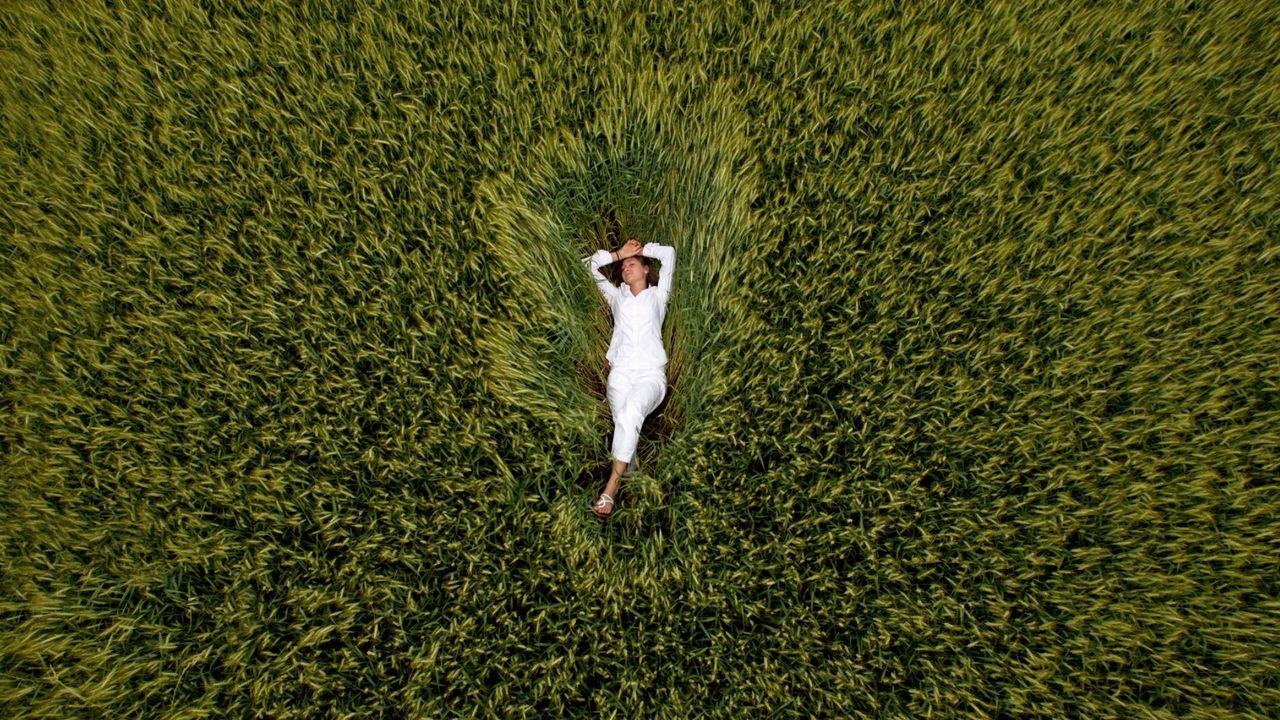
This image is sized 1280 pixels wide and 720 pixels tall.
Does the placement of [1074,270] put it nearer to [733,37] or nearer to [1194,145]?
[1194,145]

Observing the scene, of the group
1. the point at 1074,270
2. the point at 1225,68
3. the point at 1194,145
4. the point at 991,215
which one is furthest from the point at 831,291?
the point at 1225,68

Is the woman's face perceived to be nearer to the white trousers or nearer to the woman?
the woman

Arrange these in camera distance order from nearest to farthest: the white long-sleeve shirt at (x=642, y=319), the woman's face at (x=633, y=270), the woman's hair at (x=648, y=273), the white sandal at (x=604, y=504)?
the white sandal at (x=604, y=504)
the white long-sleeve shirt at (x=642, y=319)
the woman's face at (x=633, y=270)
the woman's hair at (x=648, y=273)

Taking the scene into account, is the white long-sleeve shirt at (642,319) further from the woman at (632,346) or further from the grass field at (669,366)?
the grass field at (669,366)

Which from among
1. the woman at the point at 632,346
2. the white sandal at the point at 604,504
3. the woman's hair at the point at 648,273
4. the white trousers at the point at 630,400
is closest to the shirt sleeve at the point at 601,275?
the woman at the point at 632,346

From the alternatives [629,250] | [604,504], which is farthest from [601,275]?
[604,504]

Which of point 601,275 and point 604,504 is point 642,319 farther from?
point 604,504

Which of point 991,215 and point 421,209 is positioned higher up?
point 991,215
